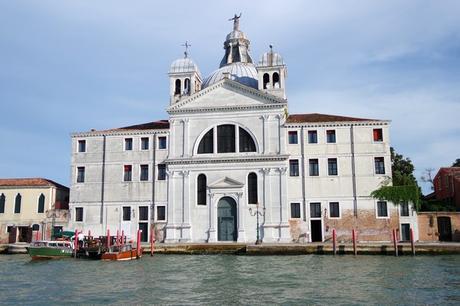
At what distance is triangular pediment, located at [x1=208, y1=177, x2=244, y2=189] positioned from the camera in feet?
111

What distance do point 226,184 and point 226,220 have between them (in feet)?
7.93

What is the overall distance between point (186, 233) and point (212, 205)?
2.55 metres

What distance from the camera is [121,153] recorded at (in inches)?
1420

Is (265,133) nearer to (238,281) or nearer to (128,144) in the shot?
(128,144)

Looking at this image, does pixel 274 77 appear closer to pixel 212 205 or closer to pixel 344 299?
pixel 212 205

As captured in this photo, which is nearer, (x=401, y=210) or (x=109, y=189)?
(x=401, y=210)

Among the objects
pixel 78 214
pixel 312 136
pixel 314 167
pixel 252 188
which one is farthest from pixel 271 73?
pixel 78 214

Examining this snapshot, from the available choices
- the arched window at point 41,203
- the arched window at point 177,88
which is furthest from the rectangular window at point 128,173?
the arched window at point 177,88

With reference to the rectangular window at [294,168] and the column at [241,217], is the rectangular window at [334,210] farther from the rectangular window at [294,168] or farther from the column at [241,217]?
the column at [241,217]

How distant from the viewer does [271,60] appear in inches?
1436

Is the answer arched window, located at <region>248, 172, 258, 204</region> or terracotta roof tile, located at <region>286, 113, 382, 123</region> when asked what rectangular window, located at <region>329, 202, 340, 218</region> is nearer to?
arched window, located at <region>248, 172, 258, 204</region>

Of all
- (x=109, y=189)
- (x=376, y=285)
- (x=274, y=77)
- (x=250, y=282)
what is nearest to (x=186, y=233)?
(x=109, y=189)

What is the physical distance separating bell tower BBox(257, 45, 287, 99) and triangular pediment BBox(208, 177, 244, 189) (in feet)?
22.7

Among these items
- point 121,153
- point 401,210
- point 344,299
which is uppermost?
point 121,153
